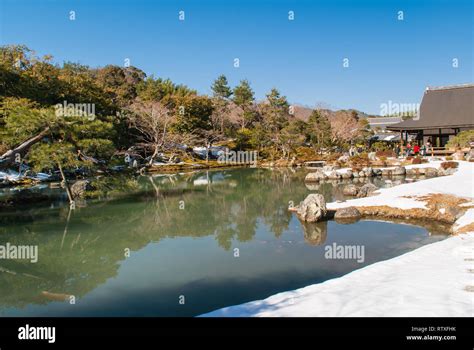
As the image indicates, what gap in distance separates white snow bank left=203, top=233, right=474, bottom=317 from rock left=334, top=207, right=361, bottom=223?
13.7ft

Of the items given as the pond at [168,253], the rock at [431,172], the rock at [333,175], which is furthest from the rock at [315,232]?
the rock at [431,172]

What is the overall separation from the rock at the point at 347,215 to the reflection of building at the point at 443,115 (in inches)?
697

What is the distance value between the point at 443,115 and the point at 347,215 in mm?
19770

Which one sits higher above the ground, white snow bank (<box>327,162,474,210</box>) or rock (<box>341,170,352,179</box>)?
rock (<box>341,170,352,179</box>)

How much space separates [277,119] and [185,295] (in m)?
30.9

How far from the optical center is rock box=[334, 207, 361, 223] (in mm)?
9980

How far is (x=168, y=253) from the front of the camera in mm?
7656

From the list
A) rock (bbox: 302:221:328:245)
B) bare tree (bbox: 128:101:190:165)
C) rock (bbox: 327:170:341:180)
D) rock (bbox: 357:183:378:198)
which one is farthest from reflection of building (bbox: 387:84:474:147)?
rock (bbox: 302:221:328:245)

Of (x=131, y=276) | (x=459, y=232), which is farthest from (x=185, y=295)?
(x=459, y=232)

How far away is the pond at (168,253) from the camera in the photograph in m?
5.23

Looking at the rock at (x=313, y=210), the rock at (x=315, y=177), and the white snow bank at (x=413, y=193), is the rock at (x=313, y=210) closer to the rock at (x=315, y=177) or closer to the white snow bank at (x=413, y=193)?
the white snow bank at (x=413, y=193)

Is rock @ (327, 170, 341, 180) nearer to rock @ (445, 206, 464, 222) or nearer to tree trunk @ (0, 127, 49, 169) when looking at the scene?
rock @ (445, 206, 464, 222)

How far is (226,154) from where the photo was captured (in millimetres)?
33344
